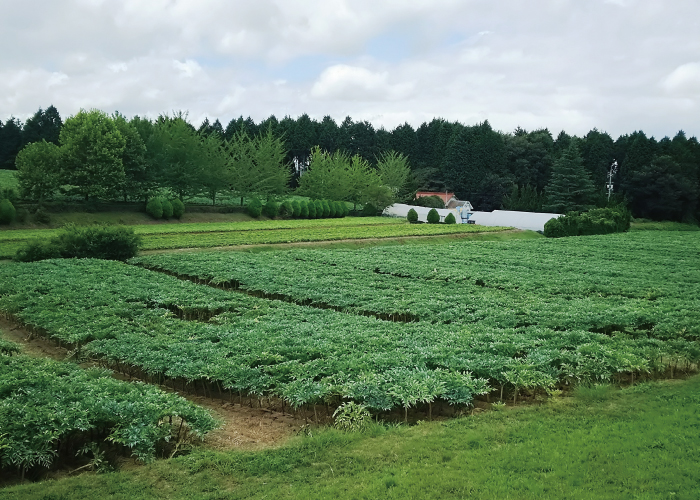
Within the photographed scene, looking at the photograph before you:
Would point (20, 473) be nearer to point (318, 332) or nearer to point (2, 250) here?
point (318, 332)

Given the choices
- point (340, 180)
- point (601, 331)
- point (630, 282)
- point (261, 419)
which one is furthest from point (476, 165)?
point (261, 419)

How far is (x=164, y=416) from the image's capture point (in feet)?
28.3

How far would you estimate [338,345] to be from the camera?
11.8m

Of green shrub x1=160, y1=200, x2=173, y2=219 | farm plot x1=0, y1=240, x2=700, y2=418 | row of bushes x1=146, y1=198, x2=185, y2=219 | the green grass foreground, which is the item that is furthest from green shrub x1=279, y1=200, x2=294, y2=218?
the green grass foreground

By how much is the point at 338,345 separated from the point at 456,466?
499 cm

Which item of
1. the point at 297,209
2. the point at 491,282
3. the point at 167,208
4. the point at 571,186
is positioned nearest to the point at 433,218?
the point at 297,209

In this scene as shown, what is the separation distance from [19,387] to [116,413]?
2259 mm

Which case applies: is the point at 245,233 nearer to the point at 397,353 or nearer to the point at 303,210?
the point at 303,210

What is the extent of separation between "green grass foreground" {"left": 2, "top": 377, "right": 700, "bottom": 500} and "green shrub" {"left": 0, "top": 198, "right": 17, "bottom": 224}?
123ft

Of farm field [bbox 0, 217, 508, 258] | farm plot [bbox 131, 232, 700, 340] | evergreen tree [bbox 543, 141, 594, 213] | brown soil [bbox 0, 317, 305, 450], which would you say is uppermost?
evergreen tree [bbox 543, 141, 594, 213]

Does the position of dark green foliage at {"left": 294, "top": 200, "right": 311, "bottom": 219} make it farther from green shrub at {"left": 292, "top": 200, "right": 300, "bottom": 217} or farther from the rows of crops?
the rows of crops

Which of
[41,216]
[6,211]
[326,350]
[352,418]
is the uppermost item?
[6,211]

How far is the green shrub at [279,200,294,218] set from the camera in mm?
58219

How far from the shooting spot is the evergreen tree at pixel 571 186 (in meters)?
71.3
